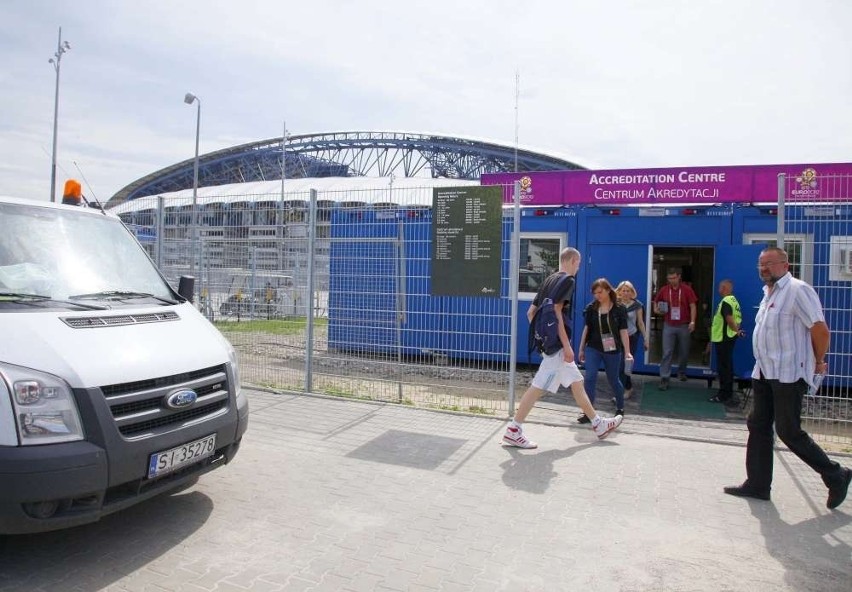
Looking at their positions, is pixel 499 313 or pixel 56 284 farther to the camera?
pixel 499 313

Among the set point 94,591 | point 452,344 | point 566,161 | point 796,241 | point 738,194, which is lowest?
point 94,591

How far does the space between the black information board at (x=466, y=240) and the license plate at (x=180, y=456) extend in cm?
383

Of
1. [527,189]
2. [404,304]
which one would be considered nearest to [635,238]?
[527,189]

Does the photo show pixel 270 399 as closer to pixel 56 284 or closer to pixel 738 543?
pixel 56 284

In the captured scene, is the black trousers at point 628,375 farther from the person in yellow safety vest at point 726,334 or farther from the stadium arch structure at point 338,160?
the stadium arch structure at point 338,160

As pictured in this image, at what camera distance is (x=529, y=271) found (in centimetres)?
1027

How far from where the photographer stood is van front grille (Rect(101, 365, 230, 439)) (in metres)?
3.37

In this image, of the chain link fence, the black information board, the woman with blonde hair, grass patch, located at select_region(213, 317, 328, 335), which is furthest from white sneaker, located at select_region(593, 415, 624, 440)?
grass patch, located at select_region(213, 317, 328, 335)

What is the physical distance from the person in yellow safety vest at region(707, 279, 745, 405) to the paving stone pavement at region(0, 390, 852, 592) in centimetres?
281

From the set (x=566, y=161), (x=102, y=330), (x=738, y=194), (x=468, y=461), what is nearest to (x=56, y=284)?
(x=102, y=330)

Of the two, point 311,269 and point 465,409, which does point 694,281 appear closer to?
point 465,409

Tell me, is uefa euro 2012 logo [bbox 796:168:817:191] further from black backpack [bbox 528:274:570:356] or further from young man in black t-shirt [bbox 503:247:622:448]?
black backpack [bbox 528:274:570:356]

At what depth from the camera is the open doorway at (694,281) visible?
11.4 m

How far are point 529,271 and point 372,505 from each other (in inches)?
260
